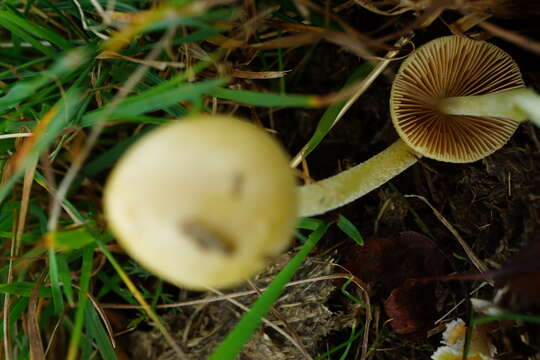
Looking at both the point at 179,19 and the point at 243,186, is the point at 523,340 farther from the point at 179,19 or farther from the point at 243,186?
the point at 179,19

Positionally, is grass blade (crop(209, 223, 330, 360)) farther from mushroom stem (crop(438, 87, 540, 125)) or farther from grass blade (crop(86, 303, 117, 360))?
mushroom stem (crop(438, 87, 540, 125))

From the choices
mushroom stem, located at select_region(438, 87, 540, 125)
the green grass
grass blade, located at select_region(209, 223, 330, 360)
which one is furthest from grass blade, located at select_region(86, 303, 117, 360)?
mushroom stem, located at select_region(438, 87, 540, 125)

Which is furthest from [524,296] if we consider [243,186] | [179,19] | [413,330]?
[179,19]

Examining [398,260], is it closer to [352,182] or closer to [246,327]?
[352,182]

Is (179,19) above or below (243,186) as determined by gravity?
above

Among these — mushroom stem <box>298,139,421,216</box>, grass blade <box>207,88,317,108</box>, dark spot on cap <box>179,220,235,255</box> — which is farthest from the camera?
mushroom stem <box>298,139,421,216</box>
